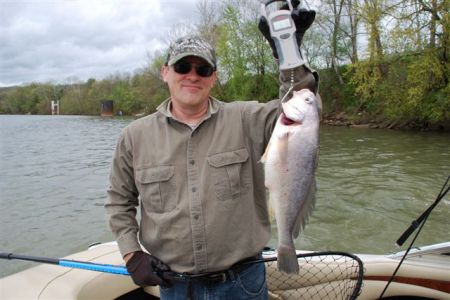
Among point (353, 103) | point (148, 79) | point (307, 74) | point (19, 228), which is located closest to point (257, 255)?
point (307, 74)

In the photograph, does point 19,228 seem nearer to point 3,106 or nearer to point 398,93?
point 398,93

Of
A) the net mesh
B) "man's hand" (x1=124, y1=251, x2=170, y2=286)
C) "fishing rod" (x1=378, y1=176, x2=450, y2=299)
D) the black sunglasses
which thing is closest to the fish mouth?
the black sunglasses

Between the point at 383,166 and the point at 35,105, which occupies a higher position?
the point at 35,105

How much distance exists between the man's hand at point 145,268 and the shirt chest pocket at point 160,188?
1.06 ft

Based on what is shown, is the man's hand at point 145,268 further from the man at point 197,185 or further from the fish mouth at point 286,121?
the fish mouth at point 286,121

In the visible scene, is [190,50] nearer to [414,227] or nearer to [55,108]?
[414,227]

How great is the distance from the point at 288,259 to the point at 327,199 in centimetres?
869

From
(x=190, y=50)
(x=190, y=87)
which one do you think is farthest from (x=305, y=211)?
(x=190, y=50)

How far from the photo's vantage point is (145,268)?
2.59 meters

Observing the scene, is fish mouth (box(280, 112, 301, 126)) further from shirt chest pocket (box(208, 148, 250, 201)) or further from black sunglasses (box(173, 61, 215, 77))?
black sunglasses (box(173, 61, 215, 77))

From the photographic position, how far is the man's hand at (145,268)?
2.56m

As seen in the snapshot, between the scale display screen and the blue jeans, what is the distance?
147 centimetres

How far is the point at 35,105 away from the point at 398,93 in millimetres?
107016

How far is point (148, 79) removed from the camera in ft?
198
